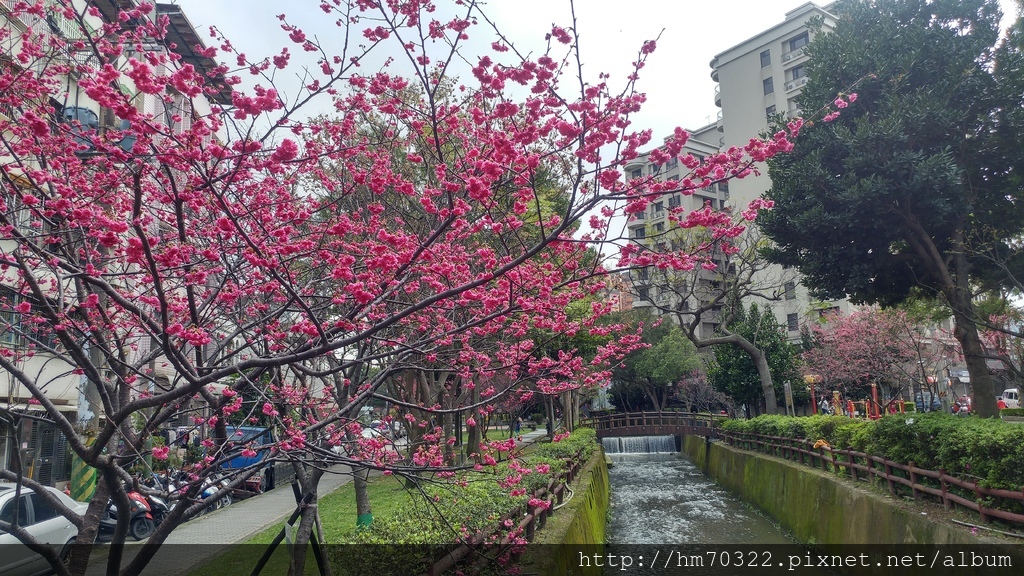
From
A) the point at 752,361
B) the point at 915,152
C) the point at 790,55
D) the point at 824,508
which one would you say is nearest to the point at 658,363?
the point at 752,361

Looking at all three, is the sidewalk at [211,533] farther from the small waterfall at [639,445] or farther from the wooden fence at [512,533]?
the small waterfall at [639,445]

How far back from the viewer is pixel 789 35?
132 feet

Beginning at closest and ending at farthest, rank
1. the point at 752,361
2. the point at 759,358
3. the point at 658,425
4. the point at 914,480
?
the point at 914,480 < the point at 759,358 < the point at 752,361 < the point at 658,425

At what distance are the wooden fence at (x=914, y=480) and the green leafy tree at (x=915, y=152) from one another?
269cm

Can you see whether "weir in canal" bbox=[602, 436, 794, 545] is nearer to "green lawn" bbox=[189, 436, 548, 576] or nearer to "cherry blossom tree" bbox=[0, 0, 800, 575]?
"green lawn" bbox=[189, 436, 548, 576]

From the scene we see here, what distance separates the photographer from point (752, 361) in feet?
87.9

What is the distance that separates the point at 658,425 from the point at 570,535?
24774mm

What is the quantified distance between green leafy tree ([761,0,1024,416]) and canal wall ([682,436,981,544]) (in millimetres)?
3303

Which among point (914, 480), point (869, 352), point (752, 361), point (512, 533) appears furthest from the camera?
point (869, 352)

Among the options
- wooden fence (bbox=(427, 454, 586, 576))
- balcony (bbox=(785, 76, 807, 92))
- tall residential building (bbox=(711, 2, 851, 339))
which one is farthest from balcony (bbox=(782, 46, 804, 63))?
wooden fence (bbox=(427, 454, 586, 576))

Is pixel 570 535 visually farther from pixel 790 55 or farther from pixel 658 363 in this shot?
pixel 790 55

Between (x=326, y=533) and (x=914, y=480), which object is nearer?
(x=914, y=480)

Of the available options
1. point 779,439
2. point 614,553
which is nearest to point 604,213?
point 614,553

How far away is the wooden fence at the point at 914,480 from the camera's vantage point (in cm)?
710
